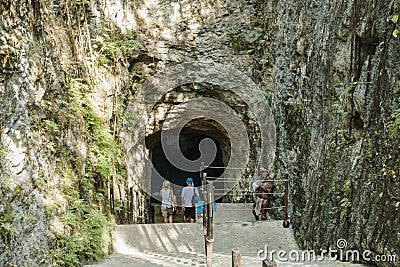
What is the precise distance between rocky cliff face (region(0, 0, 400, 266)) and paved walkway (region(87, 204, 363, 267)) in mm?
388

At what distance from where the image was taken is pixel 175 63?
31.6 ft

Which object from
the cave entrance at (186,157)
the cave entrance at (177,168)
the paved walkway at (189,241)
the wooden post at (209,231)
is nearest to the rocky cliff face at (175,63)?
the paved walkway at (189,241)

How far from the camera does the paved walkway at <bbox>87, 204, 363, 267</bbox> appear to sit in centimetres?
611

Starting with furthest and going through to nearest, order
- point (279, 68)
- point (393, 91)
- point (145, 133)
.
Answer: point (145, 133) → point (279, 68) → point (393, 91)

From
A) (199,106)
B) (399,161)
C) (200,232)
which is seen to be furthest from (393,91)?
(199,106)

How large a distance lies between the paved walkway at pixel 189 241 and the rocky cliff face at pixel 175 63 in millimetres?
388

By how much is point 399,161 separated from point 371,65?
1541 mm

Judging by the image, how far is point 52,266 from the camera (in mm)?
4738

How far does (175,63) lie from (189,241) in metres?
4.52

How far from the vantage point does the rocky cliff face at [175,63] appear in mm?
4324

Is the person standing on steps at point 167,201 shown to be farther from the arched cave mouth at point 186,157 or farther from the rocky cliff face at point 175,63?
the arched cave mouth at point 186,157

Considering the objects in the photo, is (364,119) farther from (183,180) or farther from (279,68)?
(183,180)

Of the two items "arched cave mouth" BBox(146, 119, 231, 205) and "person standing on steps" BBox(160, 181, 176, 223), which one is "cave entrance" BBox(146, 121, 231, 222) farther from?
"person standing on steps" BBox(160, 181, 176, 223)

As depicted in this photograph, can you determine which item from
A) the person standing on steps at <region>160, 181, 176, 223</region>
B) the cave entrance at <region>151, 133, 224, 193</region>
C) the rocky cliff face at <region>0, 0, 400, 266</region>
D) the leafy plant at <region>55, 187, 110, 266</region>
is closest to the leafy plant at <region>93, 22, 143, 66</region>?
the rocky cliff face at <region>0, 0, 400, 266</region>
